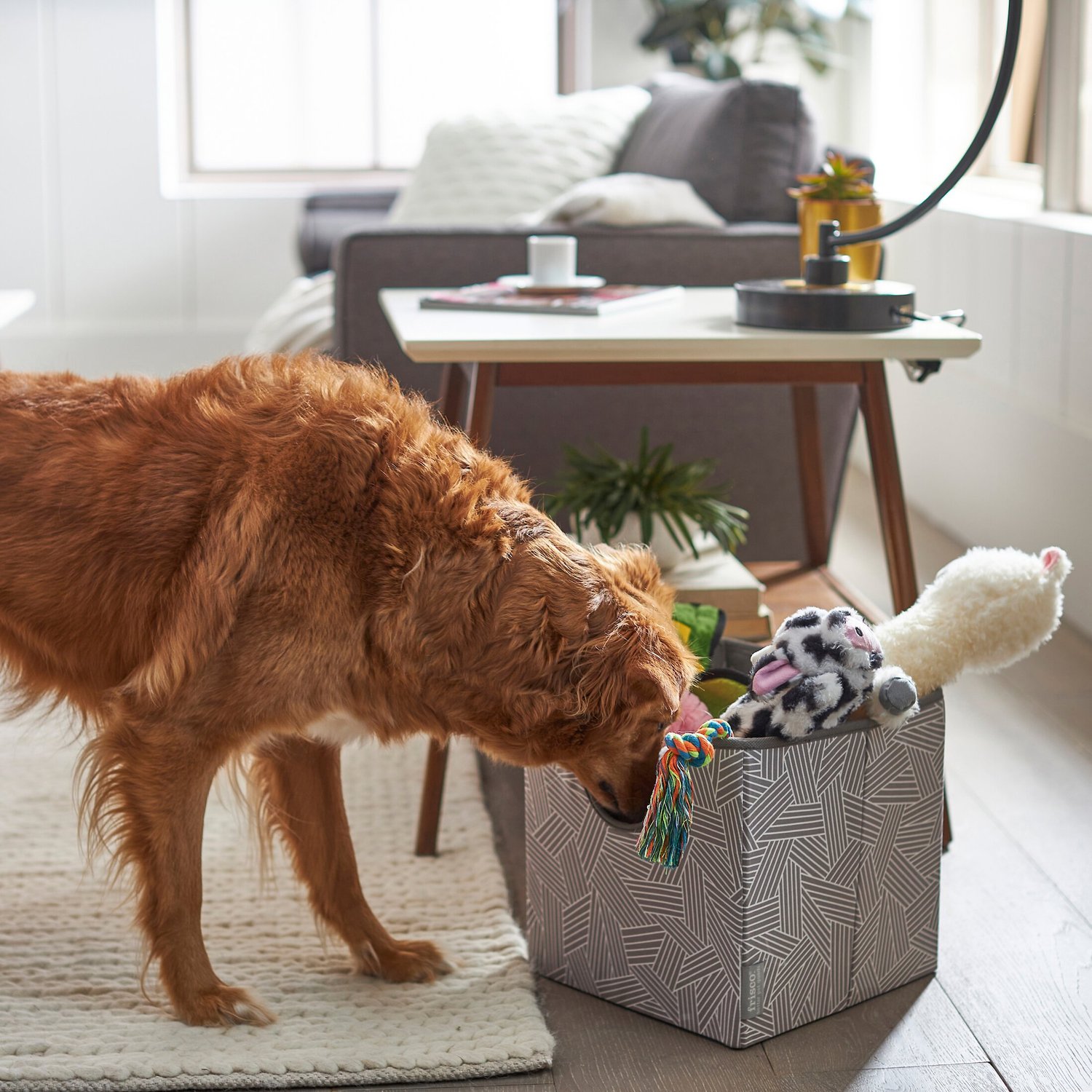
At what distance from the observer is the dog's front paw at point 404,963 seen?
1.42m

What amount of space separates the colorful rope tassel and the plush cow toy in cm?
10

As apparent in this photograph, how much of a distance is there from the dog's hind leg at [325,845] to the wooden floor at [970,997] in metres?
0.15

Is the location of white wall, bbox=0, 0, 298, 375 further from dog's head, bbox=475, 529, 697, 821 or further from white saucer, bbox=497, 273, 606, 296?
dog's head, bbox=475, 529, 697, 821

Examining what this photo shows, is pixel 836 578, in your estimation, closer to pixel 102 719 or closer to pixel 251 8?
pixel 102 719

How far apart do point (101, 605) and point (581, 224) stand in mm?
1337

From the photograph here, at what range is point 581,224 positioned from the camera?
2322 mm

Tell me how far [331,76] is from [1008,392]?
12.5ft

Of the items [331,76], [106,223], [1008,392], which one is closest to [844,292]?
[1008,392]

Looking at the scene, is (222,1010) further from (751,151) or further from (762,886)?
(751,151)

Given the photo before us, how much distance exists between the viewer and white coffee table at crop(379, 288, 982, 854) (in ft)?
4.98

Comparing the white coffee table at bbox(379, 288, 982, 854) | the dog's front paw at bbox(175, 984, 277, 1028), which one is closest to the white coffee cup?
the white coffee table at bbox(379, 288, 982, 854)

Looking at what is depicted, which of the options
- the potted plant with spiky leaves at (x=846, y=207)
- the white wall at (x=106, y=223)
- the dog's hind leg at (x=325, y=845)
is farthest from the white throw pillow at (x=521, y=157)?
the white wall at (x=106, y=223)

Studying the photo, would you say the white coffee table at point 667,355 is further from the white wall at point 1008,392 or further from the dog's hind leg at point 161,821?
the white wall at point 1008,392

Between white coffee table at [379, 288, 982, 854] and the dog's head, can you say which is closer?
the dog's head
